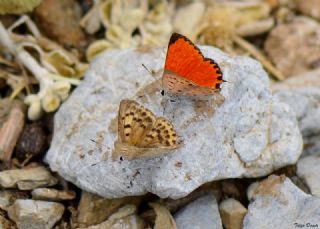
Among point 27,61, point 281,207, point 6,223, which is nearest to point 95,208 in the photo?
point 6,223

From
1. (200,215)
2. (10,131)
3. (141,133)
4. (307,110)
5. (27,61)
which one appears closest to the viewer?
(141,133)

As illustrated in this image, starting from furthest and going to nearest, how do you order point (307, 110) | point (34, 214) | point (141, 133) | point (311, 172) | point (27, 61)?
1. point (27, 61)
2. point (307, 110)
3. point (311, 172)
4. point (34, 214)
5. point (141, 133)

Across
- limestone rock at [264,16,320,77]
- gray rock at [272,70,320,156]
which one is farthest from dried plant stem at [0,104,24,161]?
limestone rock at [264,16,320,77]

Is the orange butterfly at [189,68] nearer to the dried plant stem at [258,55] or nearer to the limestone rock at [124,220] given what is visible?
the limestone rock at [124,220]

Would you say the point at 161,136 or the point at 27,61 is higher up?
the point at 27,61

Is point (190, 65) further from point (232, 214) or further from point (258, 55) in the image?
point (258, 55)

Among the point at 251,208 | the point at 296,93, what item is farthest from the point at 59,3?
the point at 251,208

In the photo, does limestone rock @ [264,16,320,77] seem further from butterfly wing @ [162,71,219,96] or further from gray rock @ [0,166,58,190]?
gray rock @ [0,166,58,190]
